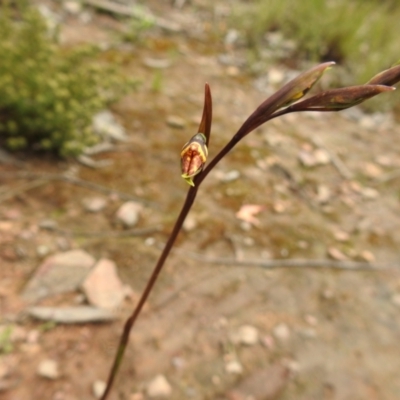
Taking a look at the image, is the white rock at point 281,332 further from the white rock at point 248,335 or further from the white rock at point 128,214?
the white rock at point 128,214

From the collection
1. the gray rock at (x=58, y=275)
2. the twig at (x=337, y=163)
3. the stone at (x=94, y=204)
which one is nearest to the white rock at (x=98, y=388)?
the gray rock at (x=58, y=275)

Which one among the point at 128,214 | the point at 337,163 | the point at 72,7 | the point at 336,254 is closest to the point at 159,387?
the point at 128,214

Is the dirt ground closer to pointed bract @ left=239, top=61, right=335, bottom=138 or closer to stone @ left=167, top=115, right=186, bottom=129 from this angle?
stone @ left=167, top=115, right=186, bottom=129

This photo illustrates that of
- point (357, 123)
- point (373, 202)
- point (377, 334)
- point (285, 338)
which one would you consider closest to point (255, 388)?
point (285, 338)

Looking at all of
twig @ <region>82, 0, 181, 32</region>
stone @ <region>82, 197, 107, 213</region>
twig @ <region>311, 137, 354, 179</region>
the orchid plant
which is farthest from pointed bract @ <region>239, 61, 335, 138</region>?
twig @ <region>82, 0, 181, 32</region>

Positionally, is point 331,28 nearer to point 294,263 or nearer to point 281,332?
point 294,263
